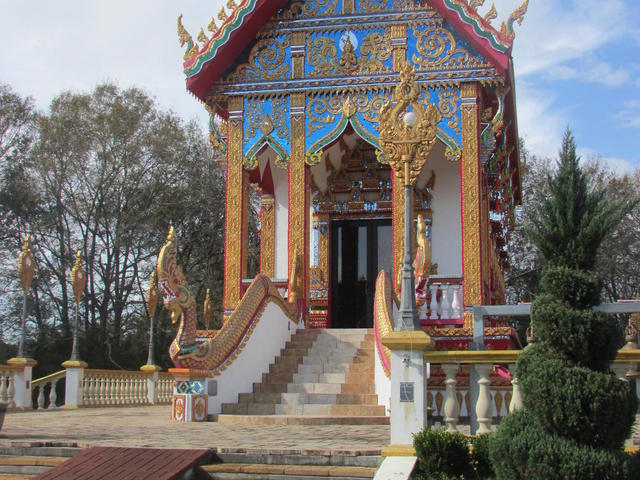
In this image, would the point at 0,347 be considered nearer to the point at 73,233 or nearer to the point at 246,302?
the point at 73,233

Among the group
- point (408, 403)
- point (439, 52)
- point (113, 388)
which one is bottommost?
point (113, 388)

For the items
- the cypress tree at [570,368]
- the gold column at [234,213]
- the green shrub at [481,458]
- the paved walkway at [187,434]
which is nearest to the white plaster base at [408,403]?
the paved walkway at [187,434]

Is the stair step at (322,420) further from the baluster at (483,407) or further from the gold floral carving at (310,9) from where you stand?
the gold floral carving at (310,9)

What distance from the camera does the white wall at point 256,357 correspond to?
10977 mm

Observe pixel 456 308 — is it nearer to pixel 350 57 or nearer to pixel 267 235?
pixel 350 57

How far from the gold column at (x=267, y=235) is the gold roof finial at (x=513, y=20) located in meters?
6.02

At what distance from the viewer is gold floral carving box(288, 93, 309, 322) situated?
13922 millimetres

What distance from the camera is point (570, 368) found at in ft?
16.8

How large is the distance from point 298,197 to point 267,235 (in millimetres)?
2788

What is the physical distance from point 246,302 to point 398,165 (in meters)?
4.54

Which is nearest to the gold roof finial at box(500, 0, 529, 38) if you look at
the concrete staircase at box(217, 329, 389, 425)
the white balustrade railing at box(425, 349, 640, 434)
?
the concrete staircase at box(217, 329, 389, 425)

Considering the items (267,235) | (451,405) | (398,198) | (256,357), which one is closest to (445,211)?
A: (398,198)

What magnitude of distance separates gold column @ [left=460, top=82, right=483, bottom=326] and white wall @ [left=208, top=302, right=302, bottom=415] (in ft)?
9.77

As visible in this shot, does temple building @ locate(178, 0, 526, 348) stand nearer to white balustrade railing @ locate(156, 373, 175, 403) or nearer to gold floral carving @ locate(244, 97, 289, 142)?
gold floral carving @ locate(244, 97, 289, 142)
